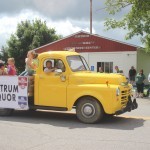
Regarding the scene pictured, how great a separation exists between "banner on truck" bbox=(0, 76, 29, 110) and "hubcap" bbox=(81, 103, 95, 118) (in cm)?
187

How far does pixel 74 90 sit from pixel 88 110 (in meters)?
0.69

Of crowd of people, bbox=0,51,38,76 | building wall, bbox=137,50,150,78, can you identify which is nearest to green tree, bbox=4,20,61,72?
building wall, bbox=137,50,150,78

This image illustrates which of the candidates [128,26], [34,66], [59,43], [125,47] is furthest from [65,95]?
[59,43]

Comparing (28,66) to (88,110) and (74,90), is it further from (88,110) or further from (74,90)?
(88,110)

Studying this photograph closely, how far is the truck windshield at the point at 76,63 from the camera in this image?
39.3 feet

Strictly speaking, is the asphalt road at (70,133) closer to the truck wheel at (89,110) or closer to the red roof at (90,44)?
the truck wheel at (89,110)

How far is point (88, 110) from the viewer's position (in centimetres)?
1133

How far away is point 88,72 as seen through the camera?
12172 millimetres

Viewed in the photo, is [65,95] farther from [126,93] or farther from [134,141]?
[134,141]

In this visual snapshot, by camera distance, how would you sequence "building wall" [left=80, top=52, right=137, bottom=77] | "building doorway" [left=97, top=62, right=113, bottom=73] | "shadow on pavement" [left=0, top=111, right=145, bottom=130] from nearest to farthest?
"shadow on pavement" [left=0, top=111, right=145, bottom=130]
"building wall" [left=80, top=52, right=137, bottom=77]
"building doorway" [left=97, top=62, right=113, bottom=73]

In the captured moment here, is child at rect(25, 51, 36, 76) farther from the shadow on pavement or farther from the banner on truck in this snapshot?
the shadow on pavement

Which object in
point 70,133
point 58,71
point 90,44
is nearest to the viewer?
point 70,133

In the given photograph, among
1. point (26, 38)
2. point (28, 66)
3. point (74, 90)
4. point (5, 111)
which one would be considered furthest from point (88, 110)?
point (26, 38)

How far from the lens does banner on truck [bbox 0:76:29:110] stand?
12.2 meters
